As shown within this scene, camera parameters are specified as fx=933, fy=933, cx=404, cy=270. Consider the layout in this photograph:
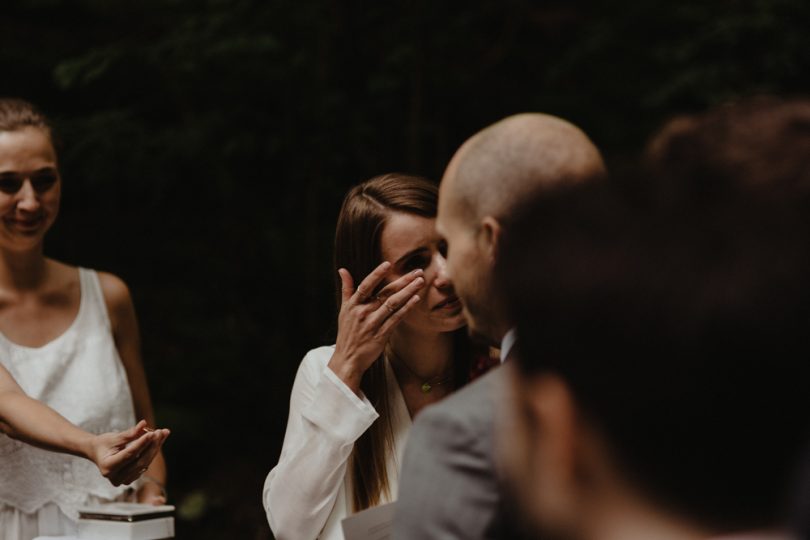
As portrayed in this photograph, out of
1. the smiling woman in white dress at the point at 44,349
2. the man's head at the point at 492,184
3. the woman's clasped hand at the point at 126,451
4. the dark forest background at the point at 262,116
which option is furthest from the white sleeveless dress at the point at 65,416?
the dark forest background at the point at 262,116

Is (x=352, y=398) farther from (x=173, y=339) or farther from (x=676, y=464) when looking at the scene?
(x=173, y=339)

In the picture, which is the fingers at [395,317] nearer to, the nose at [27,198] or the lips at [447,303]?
the lips at [447,303]

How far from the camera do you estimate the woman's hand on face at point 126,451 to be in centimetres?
232

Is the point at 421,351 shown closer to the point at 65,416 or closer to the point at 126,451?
the point at 126,451

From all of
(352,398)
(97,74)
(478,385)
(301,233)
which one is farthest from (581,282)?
(301,233)

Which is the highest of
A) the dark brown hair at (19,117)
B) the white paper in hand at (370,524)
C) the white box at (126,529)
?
the dark brown hair at (19,117)

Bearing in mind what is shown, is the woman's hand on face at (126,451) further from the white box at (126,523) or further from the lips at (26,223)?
the lips at (26,223)

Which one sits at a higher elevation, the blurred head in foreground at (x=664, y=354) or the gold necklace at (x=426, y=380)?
the blurred head in foreground at (x=664, y=354)

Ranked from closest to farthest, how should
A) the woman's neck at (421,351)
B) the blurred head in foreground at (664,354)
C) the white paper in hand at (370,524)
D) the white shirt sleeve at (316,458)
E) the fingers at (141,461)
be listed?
the blurred head in foreground at (664,354) < the white paper in hand at (370,524) < the white shirt sleeve at (316,458) < the fingers at (141,461) < the woman's neck at (421,351)

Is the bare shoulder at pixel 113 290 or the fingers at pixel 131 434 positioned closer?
the fingers at pixel 131 434

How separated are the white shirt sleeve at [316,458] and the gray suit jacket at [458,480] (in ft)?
2.45

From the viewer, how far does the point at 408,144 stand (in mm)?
5914

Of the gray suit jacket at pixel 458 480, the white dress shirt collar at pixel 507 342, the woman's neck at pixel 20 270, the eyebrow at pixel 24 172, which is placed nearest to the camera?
the gray suit jacket at pixel 458 480

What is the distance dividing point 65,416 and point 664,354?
2514mm
